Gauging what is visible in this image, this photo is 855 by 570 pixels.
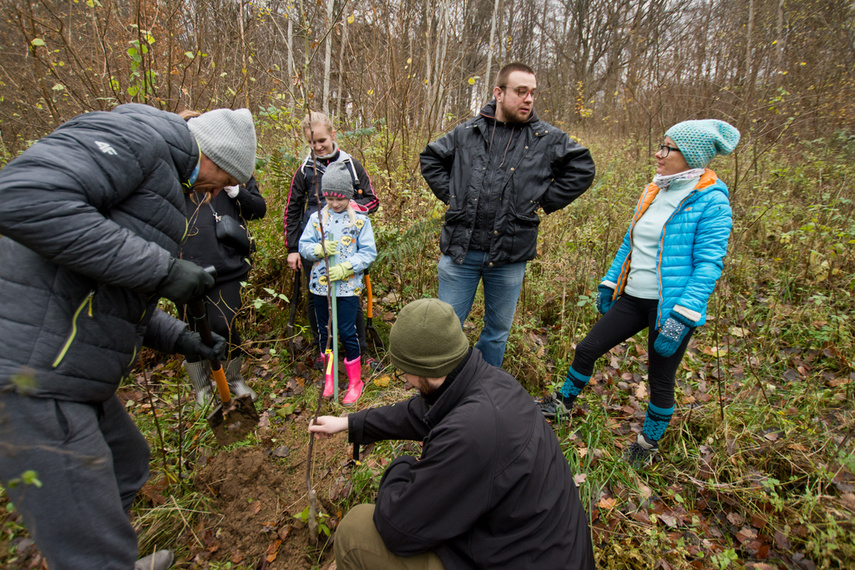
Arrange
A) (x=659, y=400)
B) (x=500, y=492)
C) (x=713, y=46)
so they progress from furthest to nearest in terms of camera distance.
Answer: (x=713, y=46), (x=659, y=400), (x=500, y=492)

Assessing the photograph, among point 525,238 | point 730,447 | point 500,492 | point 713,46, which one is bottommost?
point 730,447

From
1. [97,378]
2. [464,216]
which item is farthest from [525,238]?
[97,378]

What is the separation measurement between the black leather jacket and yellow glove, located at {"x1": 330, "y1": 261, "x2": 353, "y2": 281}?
81cm

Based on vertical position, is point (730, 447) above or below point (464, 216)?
below

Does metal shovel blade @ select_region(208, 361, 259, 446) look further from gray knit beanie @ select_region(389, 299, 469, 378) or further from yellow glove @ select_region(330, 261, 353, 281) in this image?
gray knit beanie @ select_region(389, 299, 469, 378)

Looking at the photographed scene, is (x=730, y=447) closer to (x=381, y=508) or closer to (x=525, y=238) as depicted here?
(x=525, y=238)

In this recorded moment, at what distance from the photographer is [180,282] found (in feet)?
5.06

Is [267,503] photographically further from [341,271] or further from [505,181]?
[505,181]

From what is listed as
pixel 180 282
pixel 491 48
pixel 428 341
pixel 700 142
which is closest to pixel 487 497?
pixel 428 341

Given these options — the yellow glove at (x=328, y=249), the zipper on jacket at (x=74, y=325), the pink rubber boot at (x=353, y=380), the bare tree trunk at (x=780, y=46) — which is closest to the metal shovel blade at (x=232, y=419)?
the pink rubber boot at (x=353, y=380)

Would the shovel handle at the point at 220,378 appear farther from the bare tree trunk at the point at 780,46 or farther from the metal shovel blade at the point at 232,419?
the bare tree trunk at the point at 780,46

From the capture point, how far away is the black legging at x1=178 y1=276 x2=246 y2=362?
2920mm

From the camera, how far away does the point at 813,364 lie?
3562 millimetres

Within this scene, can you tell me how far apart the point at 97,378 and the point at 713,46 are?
11.4m
